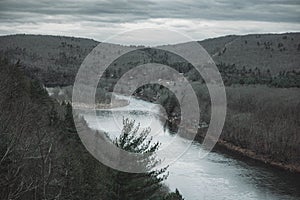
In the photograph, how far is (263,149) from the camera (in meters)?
28.0

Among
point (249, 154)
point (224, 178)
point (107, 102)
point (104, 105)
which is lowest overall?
point (104, 105)

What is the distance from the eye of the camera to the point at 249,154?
92.1ft

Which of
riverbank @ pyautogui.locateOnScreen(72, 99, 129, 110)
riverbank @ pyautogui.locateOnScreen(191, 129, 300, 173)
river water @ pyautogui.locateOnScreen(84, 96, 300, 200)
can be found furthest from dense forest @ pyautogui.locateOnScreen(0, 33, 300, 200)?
riverbank @ pyautogui.locateOnScreen(72, 99, 129, 110)

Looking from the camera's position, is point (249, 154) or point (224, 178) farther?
point (249, 154)

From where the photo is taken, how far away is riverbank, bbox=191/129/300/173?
25.2 m

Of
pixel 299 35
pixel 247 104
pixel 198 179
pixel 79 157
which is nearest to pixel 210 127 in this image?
pixel 247 104

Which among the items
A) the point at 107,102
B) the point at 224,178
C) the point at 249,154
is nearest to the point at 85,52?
the point at 107,102

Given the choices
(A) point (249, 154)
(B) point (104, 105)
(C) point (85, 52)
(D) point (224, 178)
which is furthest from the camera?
(C) point (85, 52)

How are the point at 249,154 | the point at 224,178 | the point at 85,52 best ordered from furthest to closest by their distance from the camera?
the point at 85,52, the point at 249,154, the point at 224,178

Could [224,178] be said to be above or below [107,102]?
above

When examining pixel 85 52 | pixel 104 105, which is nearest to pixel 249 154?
pixel 104 105

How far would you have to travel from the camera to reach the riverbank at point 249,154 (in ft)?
82.6

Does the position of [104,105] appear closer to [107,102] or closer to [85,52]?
[107,102]

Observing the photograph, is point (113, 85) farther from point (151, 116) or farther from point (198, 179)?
point (198, 179)
